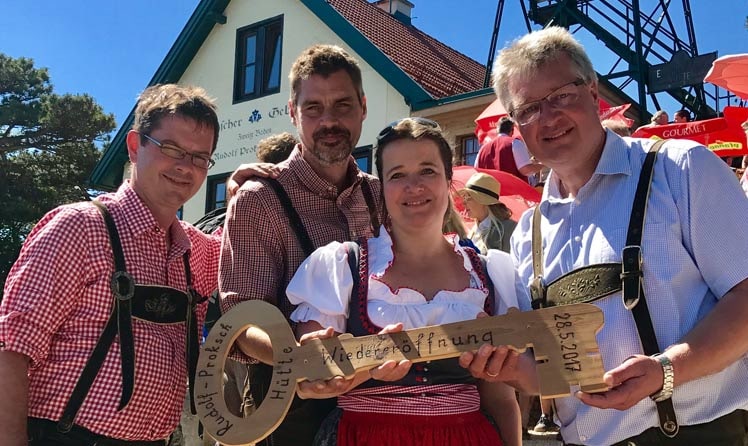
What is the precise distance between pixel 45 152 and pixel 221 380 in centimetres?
2514

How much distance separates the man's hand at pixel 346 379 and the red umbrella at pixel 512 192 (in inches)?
127

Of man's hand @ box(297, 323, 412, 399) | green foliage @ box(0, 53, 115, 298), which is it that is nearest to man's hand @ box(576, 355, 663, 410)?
man's hand @ box(297, 323, 412, 399)

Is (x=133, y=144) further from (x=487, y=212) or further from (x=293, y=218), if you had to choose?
(x=487, y=212)

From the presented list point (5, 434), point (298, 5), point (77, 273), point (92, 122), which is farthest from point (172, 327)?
point (92, 122)

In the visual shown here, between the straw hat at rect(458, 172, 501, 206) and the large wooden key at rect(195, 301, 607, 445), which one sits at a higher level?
the straw hat at rect(458, 172, 501, 206)

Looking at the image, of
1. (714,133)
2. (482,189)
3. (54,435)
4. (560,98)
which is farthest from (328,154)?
(714,133)

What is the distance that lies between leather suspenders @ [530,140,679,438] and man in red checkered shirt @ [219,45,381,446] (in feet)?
2.93

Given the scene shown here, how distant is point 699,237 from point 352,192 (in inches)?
53.0

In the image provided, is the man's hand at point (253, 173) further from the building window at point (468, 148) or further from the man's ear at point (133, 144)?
the building window at point (468, 148)

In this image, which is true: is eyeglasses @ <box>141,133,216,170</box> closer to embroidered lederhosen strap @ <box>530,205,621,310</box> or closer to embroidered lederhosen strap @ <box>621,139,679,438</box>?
embroidered lederhosen strap @ <box>530,205,621,310</box>

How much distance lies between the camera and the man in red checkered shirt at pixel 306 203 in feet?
7.72

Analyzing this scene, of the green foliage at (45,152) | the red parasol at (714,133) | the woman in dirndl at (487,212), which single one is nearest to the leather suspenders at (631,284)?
the woman in dirndl at (487,212)

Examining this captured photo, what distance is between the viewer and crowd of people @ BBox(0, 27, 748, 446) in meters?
1.82

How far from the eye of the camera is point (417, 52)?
1248 cm
